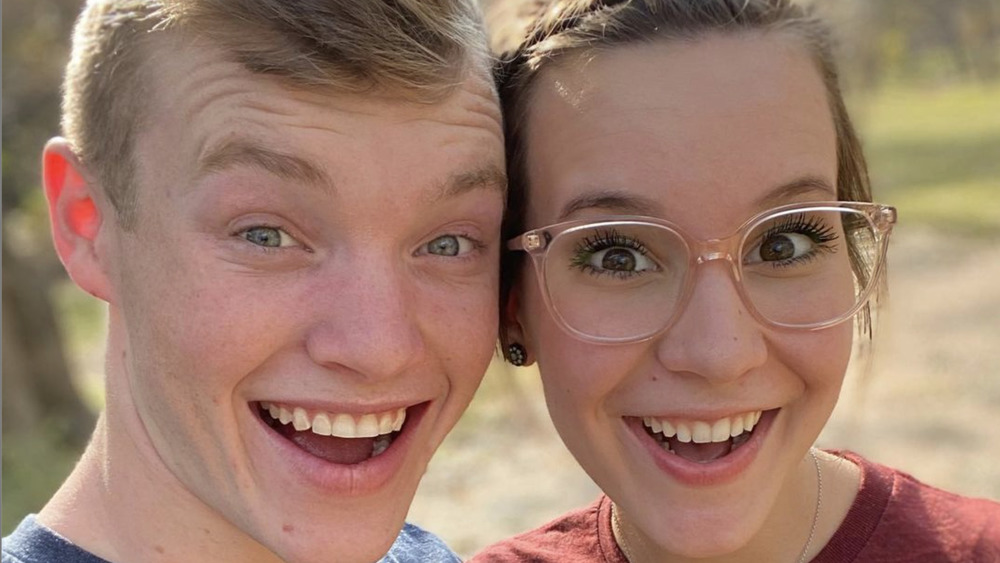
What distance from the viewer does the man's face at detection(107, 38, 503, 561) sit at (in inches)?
68.4

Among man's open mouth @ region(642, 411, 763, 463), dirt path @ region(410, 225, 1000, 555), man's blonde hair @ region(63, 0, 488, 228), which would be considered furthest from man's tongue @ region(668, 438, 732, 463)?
dirt path @ region(410, 225, 1000, 555)

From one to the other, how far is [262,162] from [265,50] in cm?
18

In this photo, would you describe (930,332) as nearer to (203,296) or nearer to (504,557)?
(504,557)

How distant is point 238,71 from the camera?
176 centimetres

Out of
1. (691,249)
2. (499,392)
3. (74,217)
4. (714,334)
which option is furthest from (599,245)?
(499,392)

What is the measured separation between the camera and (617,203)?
6.57 feet

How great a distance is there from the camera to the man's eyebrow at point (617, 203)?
78.0 inches

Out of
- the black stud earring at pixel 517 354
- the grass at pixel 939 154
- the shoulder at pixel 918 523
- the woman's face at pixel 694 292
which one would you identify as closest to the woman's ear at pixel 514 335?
the black stud earring at pixel 517 354

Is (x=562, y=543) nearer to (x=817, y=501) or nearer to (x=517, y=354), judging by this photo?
(x=517, y=354)

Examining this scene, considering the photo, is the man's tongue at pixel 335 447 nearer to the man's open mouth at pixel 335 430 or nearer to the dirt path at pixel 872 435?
the man's open mouth at pixel 335 430

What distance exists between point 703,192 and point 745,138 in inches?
5.2

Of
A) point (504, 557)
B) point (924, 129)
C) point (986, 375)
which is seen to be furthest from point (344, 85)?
point (924, 129)

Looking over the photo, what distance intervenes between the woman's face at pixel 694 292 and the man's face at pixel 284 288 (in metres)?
0.29

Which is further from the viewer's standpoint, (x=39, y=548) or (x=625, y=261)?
(x=625, y=261)
